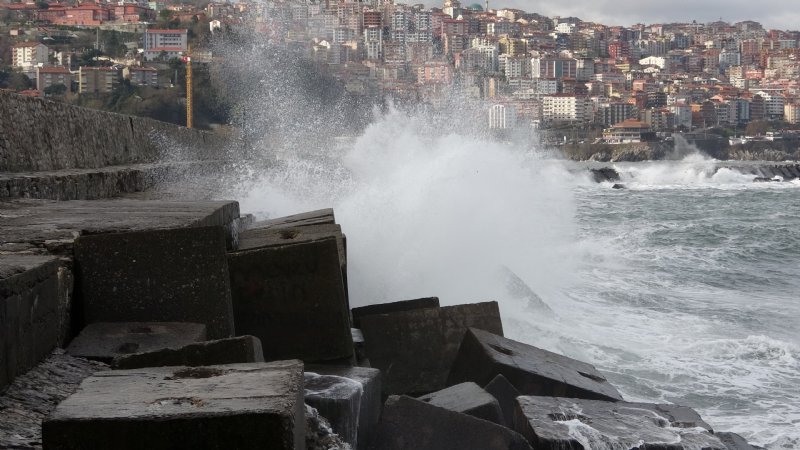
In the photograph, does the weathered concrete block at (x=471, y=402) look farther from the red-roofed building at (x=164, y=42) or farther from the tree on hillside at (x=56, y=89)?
the red-roofed building at (x=164, y=42)

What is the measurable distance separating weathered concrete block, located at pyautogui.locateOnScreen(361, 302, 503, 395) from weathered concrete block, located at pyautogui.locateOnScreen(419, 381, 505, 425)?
617mm

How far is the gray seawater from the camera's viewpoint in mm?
6488

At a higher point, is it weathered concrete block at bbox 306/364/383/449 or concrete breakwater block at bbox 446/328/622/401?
weathered concrete block at bbox 306/364/383/449

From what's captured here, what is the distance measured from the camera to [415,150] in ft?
59.3

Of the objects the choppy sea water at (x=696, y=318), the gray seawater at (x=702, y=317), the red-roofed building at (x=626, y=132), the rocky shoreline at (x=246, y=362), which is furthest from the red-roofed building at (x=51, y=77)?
the red-roofed building at (x=626, y=132)

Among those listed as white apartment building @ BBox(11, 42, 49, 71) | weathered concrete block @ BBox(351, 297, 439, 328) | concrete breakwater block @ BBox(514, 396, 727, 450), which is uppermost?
white apartment building @ BBox(11, 42, 49, 71)

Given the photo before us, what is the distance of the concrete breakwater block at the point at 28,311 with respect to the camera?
2188 mm

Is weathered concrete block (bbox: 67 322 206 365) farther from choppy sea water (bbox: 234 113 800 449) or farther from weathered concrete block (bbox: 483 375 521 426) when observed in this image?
choppy sea water (bbox: 234 113 800 449)

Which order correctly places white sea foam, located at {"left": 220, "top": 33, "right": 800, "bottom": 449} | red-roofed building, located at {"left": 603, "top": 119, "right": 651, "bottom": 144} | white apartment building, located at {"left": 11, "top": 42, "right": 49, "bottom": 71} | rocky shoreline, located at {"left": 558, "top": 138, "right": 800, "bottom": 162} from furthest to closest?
1. red-roofed building, located at {"left": 603, "top": 119, "right": 651, "bottom": 144}
2. rocky shoreline, located at {"left": 558, "top": 138, "right": 800, "bottom": 162}
3. white apartment building, located at {"left": 11, "top": 42, "right": 49, "bottom": 71}
4. white sea foam, located at {"left": 220, "top": 33, "right": 800, "bottom": 449}

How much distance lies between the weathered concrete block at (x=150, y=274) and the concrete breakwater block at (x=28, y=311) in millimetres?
184

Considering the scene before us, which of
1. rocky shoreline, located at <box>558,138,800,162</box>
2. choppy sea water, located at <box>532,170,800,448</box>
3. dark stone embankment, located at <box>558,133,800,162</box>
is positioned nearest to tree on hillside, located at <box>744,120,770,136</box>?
dark stone embankment, located at <box>558,133,800,162</box>

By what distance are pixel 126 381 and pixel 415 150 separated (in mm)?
16030

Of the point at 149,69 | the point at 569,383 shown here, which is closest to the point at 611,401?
the point at 569,383

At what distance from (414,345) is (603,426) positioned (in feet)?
3.86
